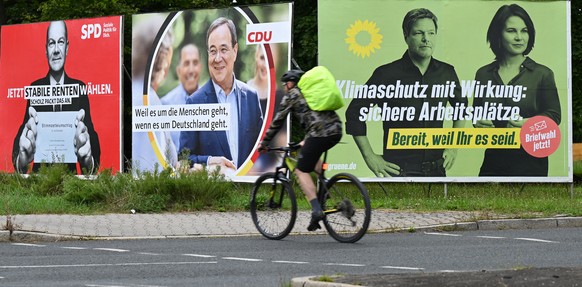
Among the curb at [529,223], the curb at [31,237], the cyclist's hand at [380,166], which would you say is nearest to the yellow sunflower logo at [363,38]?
the cyclist's hand at [380,166]

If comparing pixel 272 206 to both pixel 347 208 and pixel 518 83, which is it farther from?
pixel 518 83

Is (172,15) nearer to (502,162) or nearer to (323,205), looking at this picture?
(502,162)

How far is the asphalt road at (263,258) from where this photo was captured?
32.1 feet

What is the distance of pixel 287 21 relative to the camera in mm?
21203

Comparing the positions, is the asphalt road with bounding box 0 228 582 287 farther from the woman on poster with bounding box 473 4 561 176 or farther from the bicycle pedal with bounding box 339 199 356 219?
the woman on poster with bounding box 473 4 561 176

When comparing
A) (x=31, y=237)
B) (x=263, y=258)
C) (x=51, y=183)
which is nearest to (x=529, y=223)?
(x=263, y=258)

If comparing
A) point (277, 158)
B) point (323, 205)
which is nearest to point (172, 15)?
point (277, 158)

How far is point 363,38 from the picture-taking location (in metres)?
20.8

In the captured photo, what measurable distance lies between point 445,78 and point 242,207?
4798 millimetres

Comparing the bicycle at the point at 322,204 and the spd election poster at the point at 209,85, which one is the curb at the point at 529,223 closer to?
the bicycle at the point at 322,204

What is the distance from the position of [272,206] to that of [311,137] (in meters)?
1.25

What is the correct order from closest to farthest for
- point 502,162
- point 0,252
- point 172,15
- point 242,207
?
1. point 0,252
2. point 242,207
3. point 502,162
4. point 172,15

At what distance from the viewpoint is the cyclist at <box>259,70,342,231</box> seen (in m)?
12.7

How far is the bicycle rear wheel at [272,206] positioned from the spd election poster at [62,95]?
9791 millimetres
